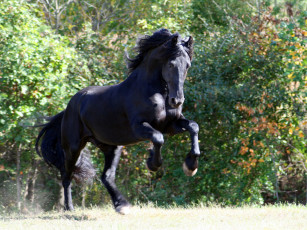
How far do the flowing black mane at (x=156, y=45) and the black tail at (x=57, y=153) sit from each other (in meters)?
2.08

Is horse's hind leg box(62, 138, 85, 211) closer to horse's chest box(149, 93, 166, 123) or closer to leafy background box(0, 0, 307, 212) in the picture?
leafy background box(0, 0, 307, 212)

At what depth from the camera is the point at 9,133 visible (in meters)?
8.64

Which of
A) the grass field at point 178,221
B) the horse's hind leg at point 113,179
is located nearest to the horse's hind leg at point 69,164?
the horse's hind leg at point 113,179

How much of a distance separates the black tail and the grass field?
4.52ft

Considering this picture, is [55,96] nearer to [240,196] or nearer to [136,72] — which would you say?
[136,72]

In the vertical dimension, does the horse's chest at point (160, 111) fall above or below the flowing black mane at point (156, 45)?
below

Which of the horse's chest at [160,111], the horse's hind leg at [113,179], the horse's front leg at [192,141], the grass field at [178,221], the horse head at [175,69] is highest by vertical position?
the horse head at [175,69]

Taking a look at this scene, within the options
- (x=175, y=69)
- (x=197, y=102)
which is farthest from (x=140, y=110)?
(x=197, y=102)

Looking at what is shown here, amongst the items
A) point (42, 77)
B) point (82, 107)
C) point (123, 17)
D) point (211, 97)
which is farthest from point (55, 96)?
point (123, 17)

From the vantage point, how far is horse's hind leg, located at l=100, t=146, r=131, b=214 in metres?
6.08

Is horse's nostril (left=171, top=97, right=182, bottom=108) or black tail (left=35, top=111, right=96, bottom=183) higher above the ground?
horse's nostril (left=171, top=97, right=182, bottom=108)

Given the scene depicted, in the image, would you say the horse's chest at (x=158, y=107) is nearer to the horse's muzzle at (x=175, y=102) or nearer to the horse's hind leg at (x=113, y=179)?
the horse's muzzle at (x=175, y=102)

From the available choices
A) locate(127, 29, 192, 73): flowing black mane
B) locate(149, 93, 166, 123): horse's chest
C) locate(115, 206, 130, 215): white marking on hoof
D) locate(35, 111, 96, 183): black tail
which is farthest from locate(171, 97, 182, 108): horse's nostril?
locate(35, 111, 96, 183): black tail

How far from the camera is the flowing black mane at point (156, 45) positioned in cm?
543
